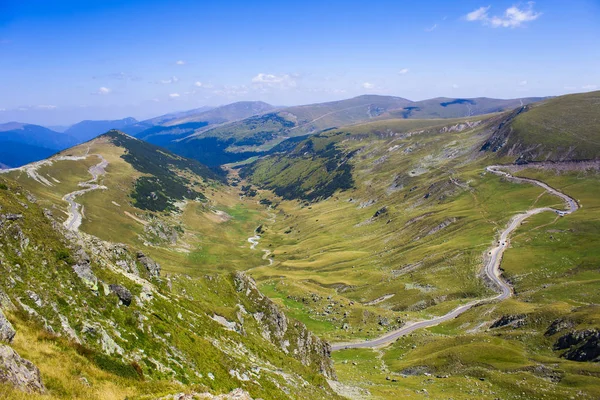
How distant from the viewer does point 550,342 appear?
8612 cm

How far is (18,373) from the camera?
58.1 feet

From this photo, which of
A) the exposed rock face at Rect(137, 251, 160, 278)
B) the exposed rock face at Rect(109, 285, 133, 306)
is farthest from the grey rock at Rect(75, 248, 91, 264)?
the exposed rock face at Rect(137, 251, 160, 278)

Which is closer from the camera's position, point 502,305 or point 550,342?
point 550,342

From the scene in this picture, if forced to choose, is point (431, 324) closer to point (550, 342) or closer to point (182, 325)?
point (550, 342)

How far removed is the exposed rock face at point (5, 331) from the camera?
21.0m

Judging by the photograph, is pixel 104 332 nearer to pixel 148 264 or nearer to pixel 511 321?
pixel 148 264

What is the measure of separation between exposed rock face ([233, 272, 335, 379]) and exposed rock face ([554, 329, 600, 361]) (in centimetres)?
5474

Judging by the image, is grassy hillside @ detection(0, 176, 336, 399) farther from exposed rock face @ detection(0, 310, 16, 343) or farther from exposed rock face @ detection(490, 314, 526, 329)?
exposed rock face @ detection(490, 314, 526, 329)

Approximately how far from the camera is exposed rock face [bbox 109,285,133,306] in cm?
4144

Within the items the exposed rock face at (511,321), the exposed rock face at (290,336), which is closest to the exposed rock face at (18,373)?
the exposed rock face at (290,336)

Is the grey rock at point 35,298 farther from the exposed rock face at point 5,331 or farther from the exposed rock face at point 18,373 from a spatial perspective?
the exposed rock face at point 18,373

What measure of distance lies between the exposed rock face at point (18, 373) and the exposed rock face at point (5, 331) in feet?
10.3

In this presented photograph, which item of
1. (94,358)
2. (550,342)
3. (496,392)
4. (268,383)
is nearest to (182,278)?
(268,383)

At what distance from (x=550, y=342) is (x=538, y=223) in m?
111
